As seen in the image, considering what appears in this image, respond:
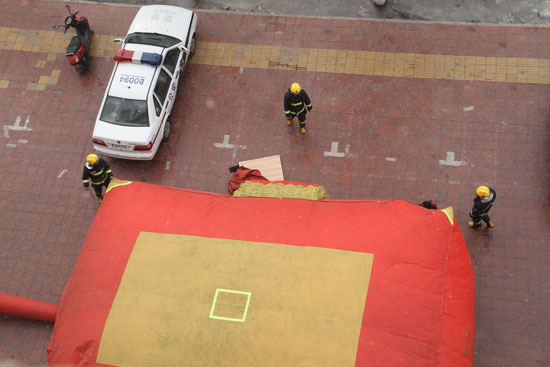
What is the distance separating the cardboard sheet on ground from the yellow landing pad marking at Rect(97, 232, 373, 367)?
2 centimetres

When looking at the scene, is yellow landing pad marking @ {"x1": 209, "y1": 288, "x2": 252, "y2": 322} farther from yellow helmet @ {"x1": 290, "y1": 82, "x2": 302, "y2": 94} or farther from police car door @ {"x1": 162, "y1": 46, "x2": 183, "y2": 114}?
police car door @ {"x1": 162, "y1": 46, "x2": 183, "y2": 114}

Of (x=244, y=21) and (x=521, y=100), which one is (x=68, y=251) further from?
(x=521, y=100)

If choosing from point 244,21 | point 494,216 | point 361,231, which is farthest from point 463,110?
point 244,21

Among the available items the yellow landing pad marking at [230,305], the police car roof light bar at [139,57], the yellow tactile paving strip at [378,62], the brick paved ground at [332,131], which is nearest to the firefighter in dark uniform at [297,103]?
the brick paved ground at [332,131]

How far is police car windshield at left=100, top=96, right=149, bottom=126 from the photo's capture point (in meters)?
10.7

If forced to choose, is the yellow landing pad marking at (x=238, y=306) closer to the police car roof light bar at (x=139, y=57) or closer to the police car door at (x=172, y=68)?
the police car door at (x=172, y=68)

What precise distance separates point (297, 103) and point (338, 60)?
2.39 m

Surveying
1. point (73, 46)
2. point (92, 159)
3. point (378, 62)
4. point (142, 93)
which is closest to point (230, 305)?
point (92, 159)

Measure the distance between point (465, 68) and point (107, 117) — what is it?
26.8 ft

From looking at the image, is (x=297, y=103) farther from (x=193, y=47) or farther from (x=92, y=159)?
(x=92, y=159)

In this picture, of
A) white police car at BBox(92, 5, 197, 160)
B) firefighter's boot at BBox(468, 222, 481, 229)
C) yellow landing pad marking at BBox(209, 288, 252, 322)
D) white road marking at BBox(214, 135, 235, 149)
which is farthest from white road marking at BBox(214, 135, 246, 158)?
firefighter's boot at BBox(468, 222, 481, 229)

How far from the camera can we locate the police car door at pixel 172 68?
11289 millimetres

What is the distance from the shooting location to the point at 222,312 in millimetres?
7062

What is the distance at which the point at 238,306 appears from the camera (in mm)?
7074
